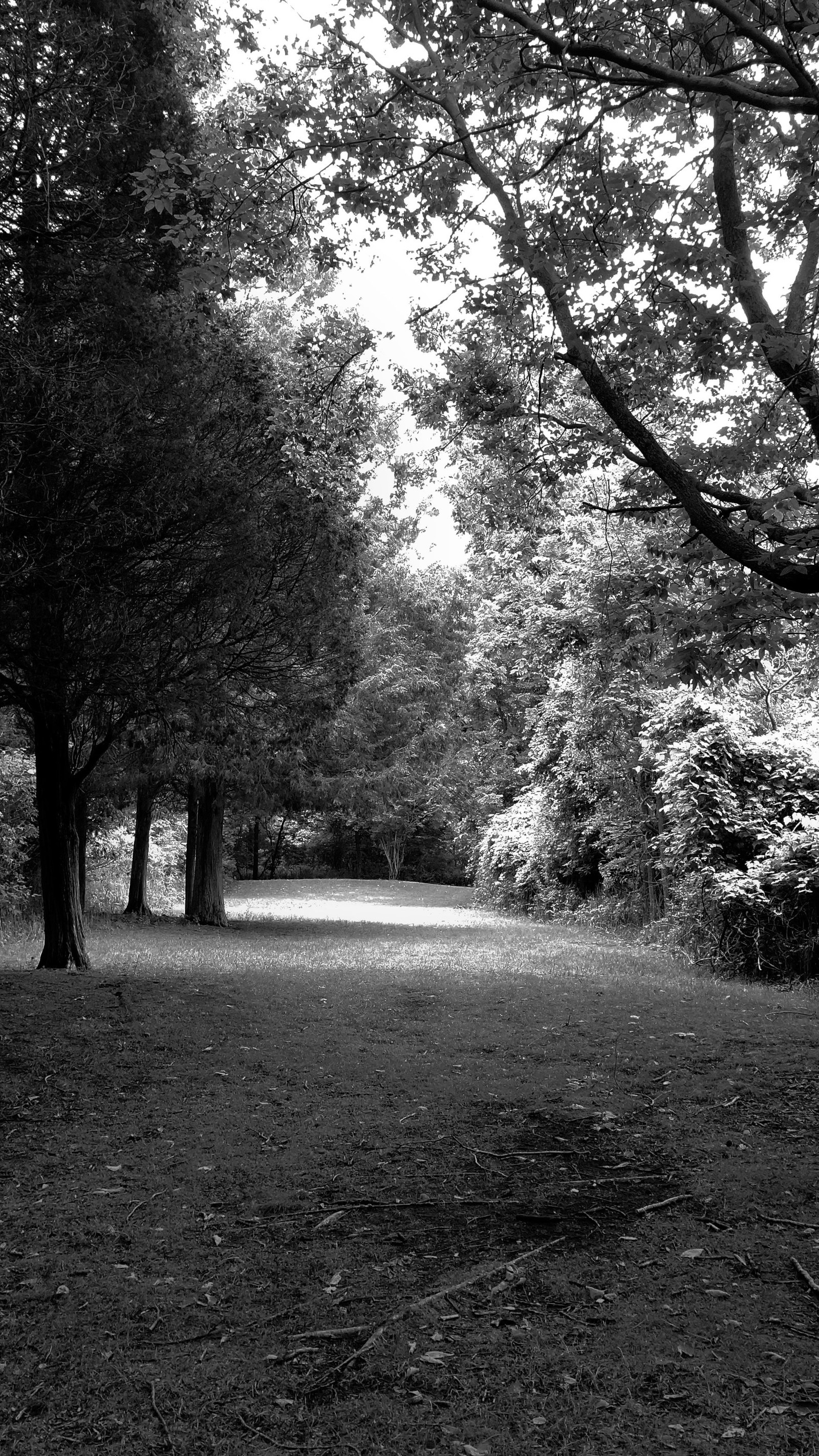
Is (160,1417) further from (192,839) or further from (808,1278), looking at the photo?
(192,839)

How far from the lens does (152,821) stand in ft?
92.8

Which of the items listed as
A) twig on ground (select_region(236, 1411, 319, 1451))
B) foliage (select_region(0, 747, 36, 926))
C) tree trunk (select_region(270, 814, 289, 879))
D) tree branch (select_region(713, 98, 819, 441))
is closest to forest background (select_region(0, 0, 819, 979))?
tree branch (select_region(713, 98, 819, 441))

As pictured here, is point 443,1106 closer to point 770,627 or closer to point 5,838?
point 770,627

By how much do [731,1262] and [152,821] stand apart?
26.0 meters

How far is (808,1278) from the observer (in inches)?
142

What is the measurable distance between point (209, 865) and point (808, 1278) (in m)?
17.1

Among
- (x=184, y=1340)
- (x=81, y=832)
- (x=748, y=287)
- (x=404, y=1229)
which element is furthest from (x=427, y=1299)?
(x=81, y=832)

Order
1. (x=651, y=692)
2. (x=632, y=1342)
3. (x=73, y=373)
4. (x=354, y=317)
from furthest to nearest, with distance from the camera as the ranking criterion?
(x=651, y=692) → (x=354, y=317) → (x=73, y=373) → (x=632, y=1342)

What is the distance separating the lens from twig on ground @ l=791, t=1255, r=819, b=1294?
11.6 ft

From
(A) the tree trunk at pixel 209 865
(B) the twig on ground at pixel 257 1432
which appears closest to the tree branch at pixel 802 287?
(B) the twig on ground at pixel 257 1432

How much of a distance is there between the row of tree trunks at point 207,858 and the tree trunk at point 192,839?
2 cm

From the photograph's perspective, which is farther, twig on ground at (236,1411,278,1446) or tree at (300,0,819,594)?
tree at (300,0,819,594)

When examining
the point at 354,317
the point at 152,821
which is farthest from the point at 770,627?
the point at 152,821

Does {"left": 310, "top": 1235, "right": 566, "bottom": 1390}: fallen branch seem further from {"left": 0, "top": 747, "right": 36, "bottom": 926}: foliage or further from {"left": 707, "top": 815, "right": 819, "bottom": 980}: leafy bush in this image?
{"left": 0, "top": 747, "right": 36, "bottom": 926}: foliage
